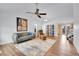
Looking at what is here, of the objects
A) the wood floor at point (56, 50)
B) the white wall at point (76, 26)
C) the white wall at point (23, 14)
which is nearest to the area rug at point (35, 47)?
the wood floor at point (56, 50)

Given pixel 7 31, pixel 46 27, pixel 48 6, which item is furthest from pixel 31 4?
pixel 7 31

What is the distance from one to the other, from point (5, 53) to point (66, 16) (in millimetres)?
1305

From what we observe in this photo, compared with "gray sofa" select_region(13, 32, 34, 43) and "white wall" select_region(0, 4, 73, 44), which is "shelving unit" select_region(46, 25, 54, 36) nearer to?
"white wall" select_region(0, 4, 73, 44)

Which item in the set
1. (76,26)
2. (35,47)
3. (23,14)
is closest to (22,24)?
(23,14)

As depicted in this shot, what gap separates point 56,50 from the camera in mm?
2441

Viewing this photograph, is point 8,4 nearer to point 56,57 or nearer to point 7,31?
point 7,31

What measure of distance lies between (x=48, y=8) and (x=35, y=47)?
2.47ft

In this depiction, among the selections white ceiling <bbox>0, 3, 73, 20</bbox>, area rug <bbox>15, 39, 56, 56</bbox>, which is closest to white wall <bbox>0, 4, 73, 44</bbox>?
white ceiling <bbox>0, 3, 73, 20</bbox>

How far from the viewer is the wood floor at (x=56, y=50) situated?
2428mm

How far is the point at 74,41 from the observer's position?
2.43 m

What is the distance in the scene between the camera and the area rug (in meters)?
2.45

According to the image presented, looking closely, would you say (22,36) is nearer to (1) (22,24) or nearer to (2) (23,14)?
(1) (22,24)

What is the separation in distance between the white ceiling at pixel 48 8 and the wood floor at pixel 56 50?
47 centimetres

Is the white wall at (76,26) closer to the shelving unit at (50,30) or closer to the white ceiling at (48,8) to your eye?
the white ceiling at (48,8)
